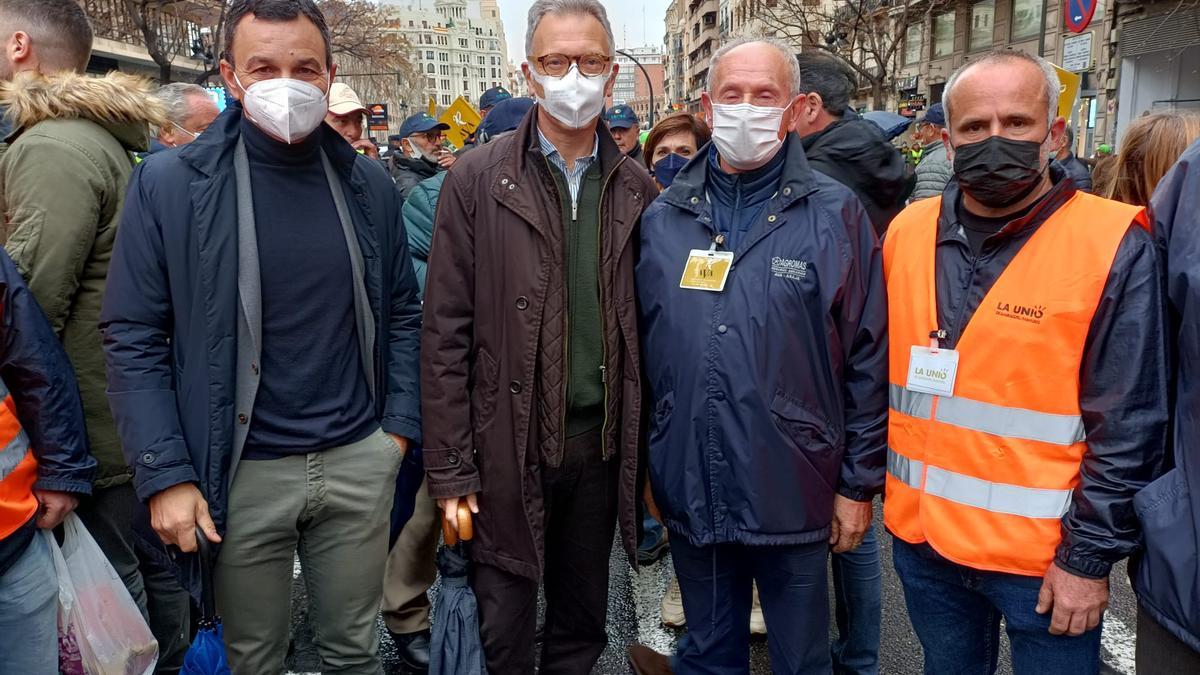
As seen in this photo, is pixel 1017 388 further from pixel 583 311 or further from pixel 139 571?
pixel 139 571

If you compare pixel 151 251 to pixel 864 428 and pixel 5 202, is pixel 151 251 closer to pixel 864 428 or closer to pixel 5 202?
pixel 5 202

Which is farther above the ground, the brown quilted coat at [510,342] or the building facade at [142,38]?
the building facade at [142,38]

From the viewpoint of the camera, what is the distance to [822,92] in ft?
11.4

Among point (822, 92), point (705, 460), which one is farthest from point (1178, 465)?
point (822, 92)

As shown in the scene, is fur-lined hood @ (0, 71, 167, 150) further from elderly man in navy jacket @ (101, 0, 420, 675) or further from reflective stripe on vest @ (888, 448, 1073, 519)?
reflective stripe on vest @ (888, 448, 1073, 519)

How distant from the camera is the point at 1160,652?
171 centimetres

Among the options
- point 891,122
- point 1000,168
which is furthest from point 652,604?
point 891,122

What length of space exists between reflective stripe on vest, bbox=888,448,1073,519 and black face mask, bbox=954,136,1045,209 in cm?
69

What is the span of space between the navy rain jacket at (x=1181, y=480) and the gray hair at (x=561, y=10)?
155 cm

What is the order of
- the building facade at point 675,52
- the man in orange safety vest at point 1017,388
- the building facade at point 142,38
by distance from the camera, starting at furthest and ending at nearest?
the building facade at point 675,52
the building facade at point 142,38
the man in orange safety vest at point 1017,388

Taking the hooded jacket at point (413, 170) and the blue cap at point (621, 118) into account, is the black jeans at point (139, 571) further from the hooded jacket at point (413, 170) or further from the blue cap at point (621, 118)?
the blue cap at point (621, 118)

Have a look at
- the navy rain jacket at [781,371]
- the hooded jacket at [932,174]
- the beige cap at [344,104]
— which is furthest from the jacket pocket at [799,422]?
the hooded jacket at [932,174]

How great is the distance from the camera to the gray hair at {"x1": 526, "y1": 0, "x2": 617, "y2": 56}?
2379mm

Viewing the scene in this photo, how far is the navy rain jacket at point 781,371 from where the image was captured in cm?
218
